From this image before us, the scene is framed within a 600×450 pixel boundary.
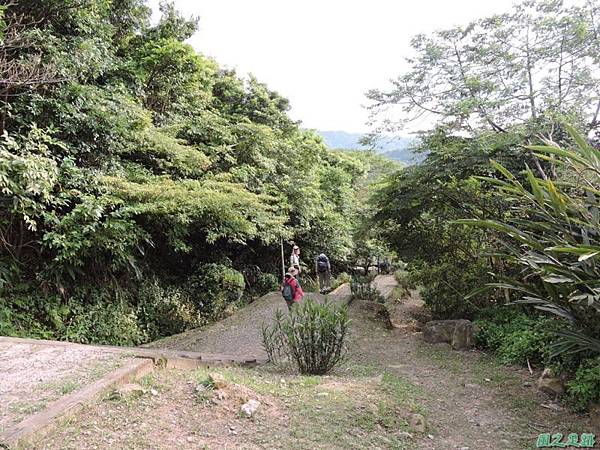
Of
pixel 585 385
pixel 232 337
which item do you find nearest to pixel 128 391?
pixel 585 385

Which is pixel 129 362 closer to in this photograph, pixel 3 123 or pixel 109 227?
pixel 109 227

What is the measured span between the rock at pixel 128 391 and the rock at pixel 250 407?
78 centimetres

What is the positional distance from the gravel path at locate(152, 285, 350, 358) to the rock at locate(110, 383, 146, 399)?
3.06 metres

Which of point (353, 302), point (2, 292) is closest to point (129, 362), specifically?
point (2, 292)

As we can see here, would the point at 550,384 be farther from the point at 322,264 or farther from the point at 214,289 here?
the point at 322,264

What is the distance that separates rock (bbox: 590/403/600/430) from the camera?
3.57 m

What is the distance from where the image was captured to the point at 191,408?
2.97 m

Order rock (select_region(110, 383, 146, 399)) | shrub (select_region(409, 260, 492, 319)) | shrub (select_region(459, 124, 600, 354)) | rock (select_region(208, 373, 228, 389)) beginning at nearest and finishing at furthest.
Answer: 1. rock (select_region(110, 383, 146, 399))
2. shrub (select_region(459, 124, 600, 354))
3. rock (select_region(208, 373, 228, 389))
4. shrub (select_region(409, 260, 492, 319))

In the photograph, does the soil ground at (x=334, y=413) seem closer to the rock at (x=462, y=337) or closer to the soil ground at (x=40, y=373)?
the soil ground at (x=40, y=373)

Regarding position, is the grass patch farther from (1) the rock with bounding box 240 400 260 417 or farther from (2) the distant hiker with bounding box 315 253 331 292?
(2) the distant hiker with bounding box 315 253 331 292

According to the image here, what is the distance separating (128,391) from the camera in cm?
300

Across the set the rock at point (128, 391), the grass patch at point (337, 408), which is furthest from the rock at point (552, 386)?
the rock at point (128, 391)

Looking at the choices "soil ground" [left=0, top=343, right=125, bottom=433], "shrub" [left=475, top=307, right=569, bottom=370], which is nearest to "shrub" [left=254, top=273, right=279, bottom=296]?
"shrub" [left=475, top=307, right=569, bottom=370]

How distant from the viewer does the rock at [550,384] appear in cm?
427
